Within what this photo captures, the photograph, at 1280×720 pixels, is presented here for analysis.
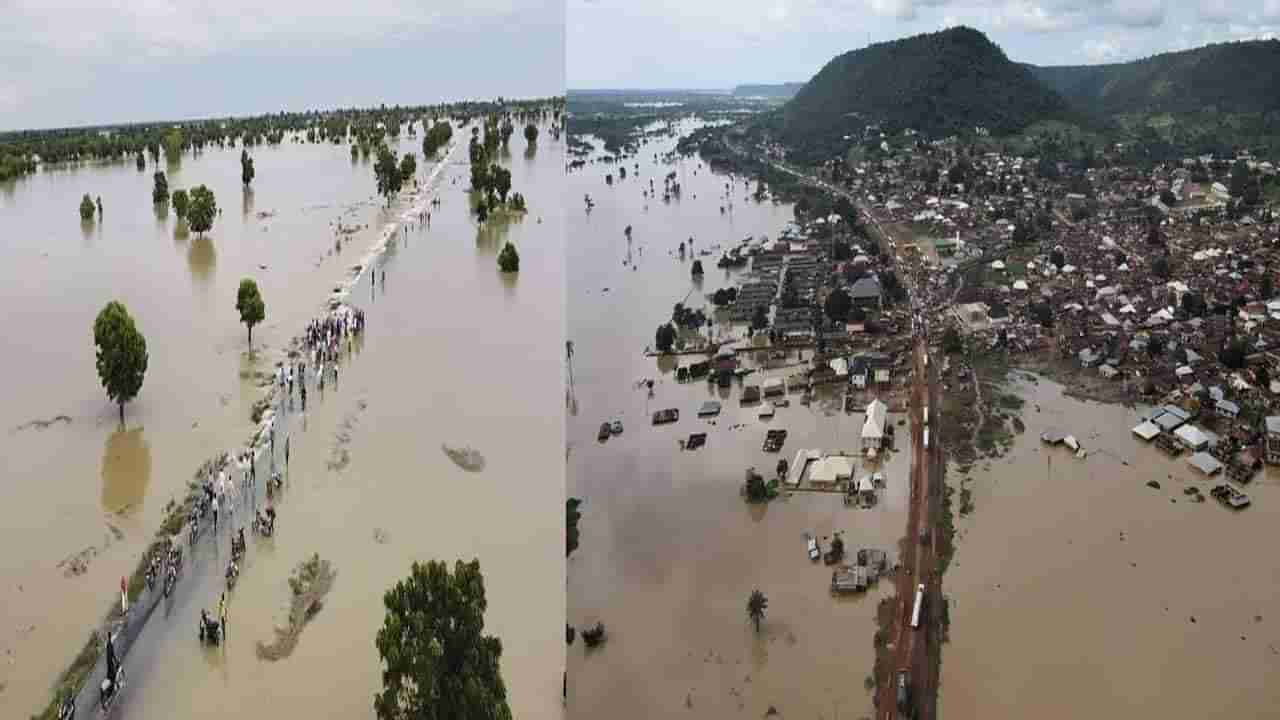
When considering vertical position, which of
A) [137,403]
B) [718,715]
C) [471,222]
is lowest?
[718,715]

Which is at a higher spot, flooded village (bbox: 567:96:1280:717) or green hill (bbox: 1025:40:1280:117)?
green hill (bbox: 1025:40:1280:117)

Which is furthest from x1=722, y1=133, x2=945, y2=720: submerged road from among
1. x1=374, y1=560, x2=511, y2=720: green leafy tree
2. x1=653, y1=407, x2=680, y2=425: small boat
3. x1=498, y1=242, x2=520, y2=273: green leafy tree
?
x1=498, y1=242, x2=520, y2=273: green leafy tree

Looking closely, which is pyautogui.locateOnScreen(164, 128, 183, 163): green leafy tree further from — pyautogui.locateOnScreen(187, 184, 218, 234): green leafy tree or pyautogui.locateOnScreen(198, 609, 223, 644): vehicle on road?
pyautogui.locateOnScreen(198, 609, 223, 644): vehicle on road

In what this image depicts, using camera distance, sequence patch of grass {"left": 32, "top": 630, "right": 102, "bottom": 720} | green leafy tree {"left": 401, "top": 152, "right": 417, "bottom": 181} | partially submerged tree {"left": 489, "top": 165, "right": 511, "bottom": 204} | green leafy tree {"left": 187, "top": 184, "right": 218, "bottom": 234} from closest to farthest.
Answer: patch of grass {"left": 32, "top": 630, "right": 102, "bottom": 720}, green leafy tree {"left": 187, "top": 184, "right": 218, "bottom": 234}, partially submerged tree {"left": 489, "top": 165, "right": 511, "bottom": 204}, green leafy tree {"left": 401, "top": 152, "right": 417, "bottom": 181}

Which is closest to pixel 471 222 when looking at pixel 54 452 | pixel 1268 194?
pixel 54 452

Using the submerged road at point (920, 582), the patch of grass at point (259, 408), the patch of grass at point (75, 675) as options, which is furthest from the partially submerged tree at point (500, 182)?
the patch of grass at point (75, 675)

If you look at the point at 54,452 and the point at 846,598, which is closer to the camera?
the point at 846,598

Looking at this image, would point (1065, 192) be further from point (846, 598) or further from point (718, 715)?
point (718, 715)

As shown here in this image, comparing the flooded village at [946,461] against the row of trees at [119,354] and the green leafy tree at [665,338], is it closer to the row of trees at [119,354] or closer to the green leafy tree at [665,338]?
the green leafy tree at [665,338]
